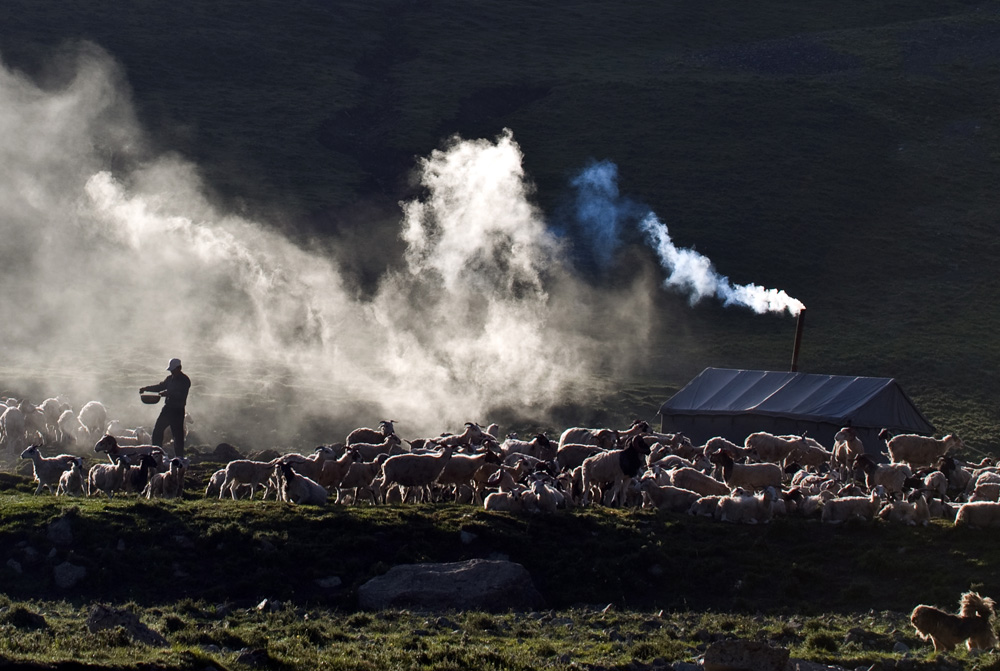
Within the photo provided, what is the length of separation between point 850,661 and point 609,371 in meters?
47.3

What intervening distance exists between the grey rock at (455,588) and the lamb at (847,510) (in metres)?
7.01

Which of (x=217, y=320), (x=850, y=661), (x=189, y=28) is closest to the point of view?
(x=850, y=661)

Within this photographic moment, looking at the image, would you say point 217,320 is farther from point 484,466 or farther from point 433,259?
point 484,466

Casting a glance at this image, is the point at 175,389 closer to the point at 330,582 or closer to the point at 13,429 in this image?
the point at 13,429

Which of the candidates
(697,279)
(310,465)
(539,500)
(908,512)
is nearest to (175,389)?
(310,465)

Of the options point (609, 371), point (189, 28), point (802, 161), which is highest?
point (189, 28)

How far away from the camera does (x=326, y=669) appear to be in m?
12.8

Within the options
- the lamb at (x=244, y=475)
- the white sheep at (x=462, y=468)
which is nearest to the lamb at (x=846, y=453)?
the white sheep at (x=462, y=468)

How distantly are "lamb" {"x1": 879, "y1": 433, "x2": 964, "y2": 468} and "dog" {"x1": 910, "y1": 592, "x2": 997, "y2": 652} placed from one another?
58.5 feet

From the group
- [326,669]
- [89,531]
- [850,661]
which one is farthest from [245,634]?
[850,661]

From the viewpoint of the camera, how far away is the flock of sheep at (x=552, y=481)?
23.1 m

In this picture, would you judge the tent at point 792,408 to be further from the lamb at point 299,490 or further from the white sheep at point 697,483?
the lamb at point 299,490

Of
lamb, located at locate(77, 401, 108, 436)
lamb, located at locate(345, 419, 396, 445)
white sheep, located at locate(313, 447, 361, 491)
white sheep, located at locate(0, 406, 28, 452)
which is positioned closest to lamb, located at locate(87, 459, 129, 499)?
white sheep, located at locate(313, 447, 361, 491)

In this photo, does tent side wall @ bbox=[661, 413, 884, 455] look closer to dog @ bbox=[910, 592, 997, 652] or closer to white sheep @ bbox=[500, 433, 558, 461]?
white sheep @ bbox=[500, 433, 558, 461]
